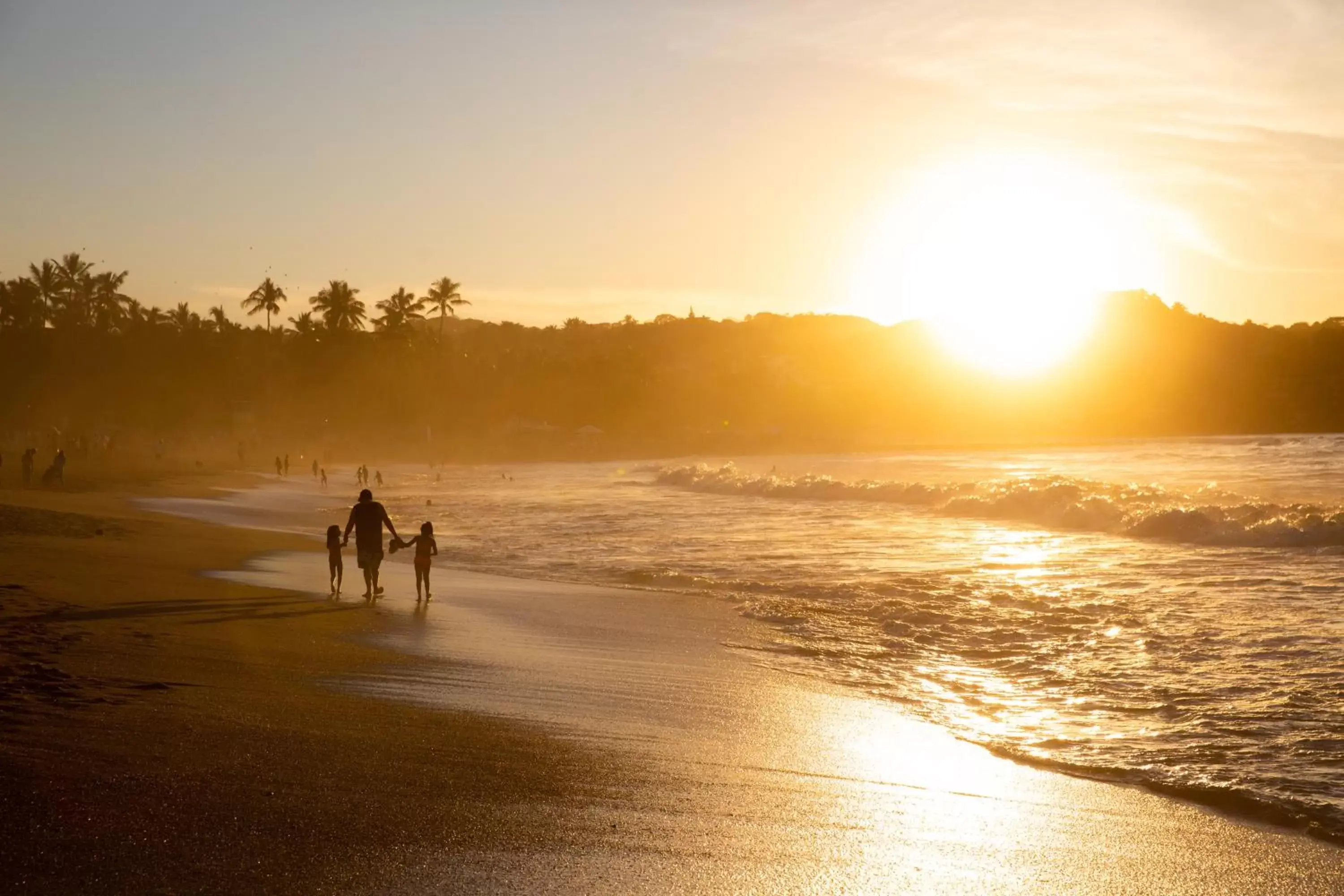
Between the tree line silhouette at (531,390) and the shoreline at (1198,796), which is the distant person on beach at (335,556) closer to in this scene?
the shoreline at (1198,796)

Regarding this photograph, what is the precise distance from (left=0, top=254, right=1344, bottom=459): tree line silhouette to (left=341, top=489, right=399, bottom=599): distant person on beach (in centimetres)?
5521

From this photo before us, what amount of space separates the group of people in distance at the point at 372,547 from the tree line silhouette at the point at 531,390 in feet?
181

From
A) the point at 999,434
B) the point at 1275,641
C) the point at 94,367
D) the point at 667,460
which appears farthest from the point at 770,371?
the point at 1275,641

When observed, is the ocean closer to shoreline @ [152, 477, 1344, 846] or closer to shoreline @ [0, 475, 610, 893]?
shoreline @ [152, 477, 1344, 846]

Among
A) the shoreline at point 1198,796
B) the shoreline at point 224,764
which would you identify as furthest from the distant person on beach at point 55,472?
the shoreline at point 1198,796

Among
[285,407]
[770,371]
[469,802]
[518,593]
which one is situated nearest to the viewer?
[469,802]

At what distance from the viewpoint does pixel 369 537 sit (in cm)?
1435

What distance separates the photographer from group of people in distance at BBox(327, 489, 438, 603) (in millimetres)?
14062

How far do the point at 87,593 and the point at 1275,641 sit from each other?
12.3m

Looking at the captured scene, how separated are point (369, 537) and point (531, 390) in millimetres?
102824

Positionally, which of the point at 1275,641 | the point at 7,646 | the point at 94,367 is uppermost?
the point at 94,367

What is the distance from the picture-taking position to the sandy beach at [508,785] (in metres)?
4.86

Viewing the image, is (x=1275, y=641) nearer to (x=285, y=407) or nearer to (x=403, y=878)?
(x=403, y=878)

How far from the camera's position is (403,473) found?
66.1m
